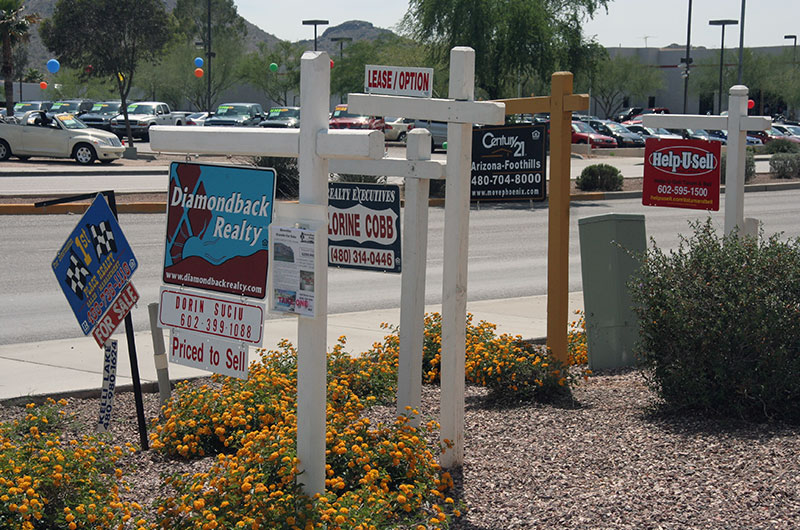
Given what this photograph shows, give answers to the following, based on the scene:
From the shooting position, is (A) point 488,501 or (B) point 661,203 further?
(B) point 661,203

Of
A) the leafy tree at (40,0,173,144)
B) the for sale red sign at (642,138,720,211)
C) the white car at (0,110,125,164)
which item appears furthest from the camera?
the leafy tree at (40,0,173,144)

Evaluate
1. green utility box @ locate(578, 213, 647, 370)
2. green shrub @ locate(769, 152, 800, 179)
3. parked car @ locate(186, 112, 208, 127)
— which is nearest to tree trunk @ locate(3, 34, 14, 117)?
parked car @ locate(186, 112, 208, 127)

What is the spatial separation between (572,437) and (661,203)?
126 inches

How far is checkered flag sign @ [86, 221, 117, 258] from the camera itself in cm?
543

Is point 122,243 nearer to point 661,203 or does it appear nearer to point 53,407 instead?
point 53,407

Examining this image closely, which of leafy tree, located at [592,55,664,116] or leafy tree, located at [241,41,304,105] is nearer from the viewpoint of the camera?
leafy tree, located at [241,41,304,105]

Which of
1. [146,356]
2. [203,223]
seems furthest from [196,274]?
[146,356]

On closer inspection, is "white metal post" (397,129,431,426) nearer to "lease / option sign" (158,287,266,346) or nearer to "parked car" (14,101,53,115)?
"lease / option sign" (158,287,266,346)

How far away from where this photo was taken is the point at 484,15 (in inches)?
1059

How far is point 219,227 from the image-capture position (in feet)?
14.4

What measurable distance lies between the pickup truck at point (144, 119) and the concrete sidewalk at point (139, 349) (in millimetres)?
35190

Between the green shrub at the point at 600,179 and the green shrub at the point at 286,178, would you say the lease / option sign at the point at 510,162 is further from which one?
the green shrub at the point at 600,179

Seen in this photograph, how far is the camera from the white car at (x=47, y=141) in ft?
94.3

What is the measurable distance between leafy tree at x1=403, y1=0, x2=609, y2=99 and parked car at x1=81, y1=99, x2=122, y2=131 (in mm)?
22426
